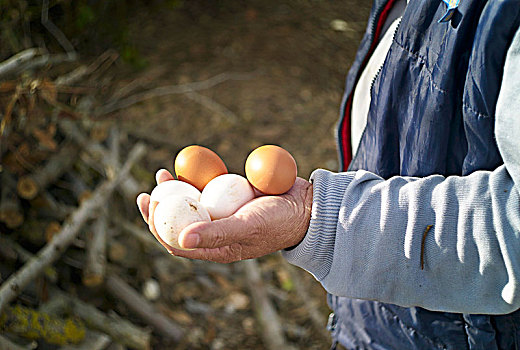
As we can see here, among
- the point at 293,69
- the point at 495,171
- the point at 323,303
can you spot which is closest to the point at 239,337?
the point at 323,303

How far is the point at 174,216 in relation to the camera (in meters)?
1.02

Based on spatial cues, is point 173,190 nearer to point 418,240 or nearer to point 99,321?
point 418,240

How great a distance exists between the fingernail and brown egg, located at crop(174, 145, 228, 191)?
0.31m

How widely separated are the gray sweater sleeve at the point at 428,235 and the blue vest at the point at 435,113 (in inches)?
2.1

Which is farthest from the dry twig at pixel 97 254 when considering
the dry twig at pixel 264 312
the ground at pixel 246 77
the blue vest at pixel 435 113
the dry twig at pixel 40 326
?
the blue vest at pixel 435 113

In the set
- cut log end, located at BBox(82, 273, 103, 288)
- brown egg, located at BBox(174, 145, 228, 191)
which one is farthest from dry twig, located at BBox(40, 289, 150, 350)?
brown egg, located at BBox(174, 145, 228, 191)

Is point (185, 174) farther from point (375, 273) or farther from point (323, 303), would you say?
point (323, 303)

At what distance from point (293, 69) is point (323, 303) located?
85.4 inches

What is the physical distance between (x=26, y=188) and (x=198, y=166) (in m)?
1.39

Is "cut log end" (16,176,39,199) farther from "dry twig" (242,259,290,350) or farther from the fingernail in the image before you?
the fingernail

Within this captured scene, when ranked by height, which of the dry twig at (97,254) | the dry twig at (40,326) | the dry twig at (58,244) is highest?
the dry twig at (58,244)

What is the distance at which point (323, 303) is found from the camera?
8.39 feet

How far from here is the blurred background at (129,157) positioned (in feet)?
6.71

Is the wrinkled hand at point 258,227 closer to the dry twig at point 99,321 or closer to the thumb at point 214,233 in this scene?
the thumb at point 214,233
